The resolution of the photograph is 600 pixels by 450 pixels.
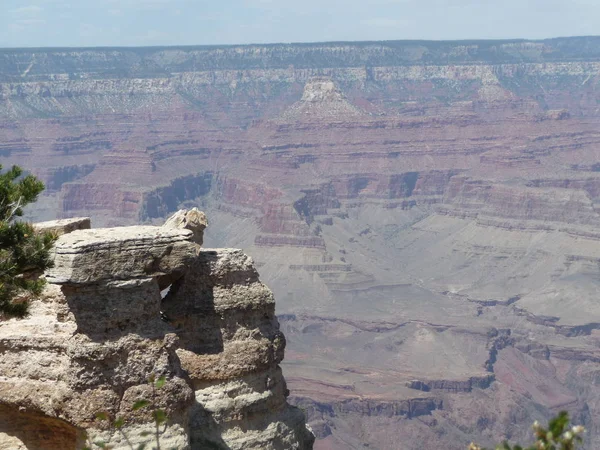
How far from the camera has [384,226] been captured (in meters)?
171

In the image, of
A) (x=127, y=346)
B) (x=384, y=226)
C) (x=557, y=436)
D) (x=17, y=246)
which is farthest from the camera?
(x=384, y=226)

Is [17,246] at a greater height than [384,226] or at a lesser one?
greater

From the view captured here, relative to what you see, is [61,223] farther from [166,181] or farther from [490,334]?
[166,181]

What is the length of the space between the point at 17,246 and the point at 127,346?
2023mm

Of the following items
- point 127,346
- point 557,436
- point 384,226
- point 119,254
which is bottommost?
point 384,226

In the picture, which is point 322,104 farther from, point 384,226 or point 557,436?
point 557,436

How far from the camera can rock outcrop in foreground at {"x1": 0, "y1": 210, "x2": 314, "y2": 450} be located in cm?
1463

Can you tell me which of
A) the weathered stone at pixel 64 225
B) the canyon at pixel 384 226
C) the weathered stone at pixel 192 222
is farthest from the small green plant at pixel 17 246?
the canyon at pixel 384 226

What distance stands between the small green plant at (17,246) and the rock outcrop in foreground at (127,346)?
1.56 ft

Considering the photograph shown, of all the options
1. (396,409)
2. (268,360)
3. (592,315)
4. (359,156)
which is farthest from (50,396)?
(359,156)

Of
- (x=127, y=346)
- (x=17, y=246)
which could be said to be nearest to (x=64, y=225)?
(x=127, y=346)

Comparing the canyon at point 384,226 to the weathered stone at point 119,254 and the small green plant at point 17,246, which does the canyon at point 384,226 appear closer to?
the weathered stone at point 119,254

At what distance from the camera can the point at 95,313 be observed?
48.0ft

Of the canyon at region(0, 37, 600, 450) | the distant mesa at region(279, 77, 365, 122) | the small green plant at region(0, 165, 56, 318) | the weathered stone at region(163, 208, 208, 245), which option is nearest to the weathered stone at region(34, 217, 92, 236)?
the weathered stone at region(163, 208, 208, 245)
